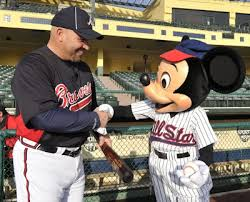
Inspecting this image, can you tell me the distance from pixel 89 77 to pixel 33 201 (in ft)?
2.86

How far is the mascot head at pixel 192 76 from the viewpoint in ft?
7.91

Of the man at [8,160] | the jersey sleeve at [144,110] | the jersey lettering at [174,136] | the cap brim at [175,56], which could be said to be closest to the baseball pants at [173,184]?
the jersey lettering at [174,136]

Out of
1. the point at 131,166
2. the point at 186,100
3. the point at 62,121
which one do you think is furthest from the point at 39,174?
the point at 131,166

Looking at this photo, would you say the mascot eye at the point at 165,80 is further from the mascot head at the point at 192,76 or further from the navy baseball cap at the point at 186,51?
the navy baseball cap at the point at 186,51

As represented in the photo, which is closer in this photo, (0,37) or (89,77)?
(89,77)

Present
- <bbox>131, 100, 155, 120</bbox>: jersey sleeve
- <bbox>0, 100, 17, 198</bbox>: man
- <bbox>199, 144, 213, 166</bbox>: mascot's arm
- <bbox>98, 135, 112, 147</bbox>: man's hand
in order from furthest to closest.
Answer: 1. <bbox>0, 100, 17, 198</bbox>: man
2. <bbox>131, 100, 155, 120</bbox>: jersey sleeve
3. <bbox>199, 144, 213, 166</bbox>: mascot's arm
4. <bbox>98, 135, 112, 147</bbox>: man's hand

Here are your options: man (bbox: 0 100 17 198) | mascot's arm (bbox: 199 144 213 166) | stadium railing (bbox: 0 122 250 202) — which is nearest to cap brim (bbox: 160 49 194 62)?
mascot's arm (bbox: 199 144 213 166)

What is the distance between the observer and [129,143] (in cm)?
601

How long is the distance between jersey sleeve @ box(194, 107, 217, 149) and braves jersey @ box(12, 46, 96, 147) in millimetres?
833

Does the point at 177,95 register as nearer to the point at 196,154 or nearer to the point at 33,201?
the point at 196,154

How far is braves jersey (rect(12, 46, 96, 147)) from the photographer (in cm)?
171

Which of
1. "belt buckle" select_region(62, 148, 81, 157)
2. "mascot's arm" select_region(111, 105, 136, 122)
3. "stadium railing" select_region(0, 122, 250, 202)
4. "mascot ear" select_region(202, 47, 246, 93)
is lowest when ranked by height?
"stadium railing" select_region(0, 122, 250, 202)

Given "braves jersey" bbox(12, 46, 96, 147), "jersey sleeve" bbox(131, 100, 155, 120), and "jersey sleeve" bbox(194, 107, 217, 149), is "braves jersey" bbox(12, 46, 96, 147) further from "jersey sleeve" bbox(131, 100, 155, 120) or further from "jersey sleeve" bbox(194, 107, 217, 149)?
"jersey sleeve" bbox(194, 107, 217, 149)

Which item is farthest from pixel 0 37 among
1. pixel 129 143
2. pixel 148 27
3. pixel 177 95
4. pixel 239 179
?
pixel 177 95
